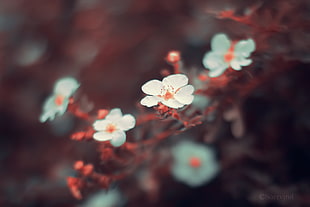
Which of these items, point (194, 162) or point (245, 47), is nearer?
point (245, 47)

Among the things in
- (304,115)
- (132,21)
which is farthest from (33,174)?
(304,115)

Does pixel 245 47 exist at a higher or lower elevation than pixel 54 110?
higher

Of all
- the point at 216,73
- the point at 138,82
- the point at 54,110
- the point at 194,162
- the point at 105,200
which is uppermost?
→ the point at 216,73

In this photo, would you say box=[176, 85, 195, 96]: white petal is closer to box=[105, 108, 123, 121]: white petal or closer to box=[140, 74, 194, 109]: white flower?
box=[140, 74, 194, 109]: white flower

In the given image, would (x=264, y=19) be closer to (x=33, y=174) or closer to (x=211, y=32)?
(x=211, y=32)

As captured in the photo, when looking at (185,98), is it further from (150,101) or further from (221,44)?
(221,44)

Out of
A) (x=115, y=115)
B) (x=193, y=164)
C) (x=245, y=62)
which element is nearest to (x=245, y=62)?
(x=245, y=62)
